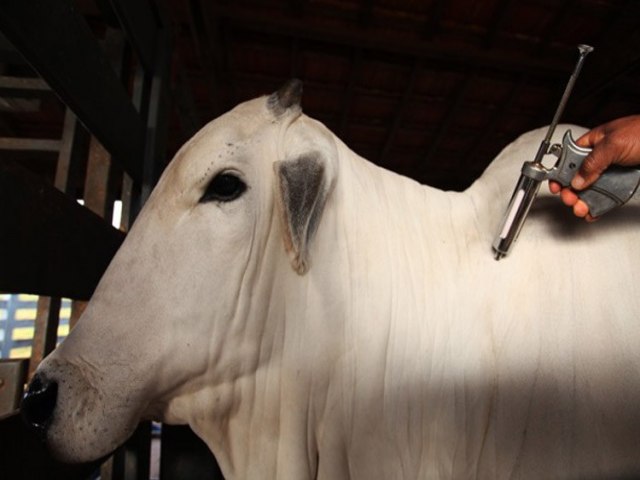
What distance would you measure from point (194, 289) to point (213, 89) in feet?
12.8

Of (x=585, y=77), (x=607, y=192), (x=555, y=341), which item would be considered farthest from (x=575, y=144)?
(x=585, y=77)

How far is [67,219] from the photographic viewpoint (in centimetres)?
A: 125

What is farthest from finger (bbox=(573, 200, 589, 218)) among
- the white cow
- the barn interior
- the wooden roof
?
the wooden roof

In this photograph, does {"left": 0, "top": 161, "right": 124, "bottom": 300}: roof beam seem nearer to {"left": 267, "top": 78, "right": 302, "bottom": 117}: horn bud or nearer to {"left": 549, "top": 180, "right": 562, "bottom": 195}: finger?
{"left": 267, "top": 78, "right": 302, "bottom": 117}: horn bud

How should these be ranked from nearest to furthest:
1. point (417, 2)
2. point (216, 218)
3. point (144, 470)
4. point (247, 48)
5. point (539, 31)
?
point (216, 218), point (144, 470), point (417, 2), point (539, 31), point (247, 48)

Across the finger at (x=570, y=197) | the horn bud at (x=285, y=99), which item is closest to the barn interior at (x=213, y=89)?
the horn bud at (x=285, y=99)

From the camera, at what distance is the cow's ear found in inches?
48.0

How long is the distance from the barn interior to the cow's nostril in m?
0.10

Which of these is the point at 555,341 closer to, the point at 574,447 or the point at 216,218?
the point at 574,447

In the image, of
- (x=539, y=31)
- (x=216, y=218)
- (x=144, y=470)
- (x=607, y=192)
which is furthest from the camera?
(x=539, y=31)

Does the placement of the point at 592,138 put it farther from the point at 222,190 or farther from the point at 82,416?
the point at 82,416

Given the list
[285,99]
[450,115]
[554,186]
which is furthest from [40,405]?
[450,115]

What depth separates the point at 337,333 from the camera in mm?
1249

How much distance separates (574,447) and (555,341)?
266mm
